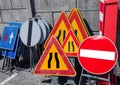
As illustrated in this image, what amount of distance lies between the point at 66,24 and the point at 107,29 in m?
1.02

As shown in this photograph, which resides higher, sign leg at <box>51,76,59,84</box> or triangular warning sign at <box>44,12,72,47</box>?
triangular warning sign at <box>44,12,72,47</box>

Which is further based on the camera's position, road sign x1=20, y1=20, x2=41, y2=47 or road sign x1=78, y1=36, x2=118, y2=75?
road sign x1=20, y1=20, x2=41, y2=47

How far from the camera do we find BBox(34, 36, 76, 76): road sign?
4.80 m

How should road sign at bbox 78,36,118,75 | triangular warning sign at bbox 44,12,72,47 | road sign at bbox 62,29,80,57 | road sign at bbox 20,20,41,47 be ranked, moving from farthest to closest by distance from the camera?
road sign at bbox 20,20,41,47 < triangular warning sign at bbox 44,12,72,47 < road sign at bbox 62,29,80,57 < road sign at bbox 78,36,118,75

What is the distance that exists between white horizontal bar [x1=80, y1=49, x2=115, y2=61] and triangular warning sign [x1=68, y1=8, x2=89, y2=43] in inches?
30.1

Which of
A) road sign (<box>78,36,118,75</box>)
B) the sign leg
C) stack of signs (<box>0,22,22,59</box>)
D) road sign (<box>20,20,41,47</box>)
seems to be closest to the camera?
road sign (<box>78,36,118,75</box>)

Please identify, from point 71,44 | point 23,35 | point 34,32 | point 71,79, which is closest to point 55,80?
point 71,79

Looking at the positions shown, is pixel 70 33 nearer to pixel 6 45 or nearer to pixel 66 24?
pixel 66 24

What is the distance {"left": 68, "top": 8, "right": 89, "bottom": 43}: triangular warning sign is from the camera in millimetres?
5320

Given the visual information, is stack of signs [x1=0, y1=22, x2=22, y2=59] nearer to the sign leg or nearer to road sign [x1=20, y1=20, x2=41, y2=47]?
road sign [x1=20, y1=20, x2=41, y2=47]

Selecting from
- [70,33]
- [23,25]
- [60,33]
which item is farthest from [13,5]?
[70,33]

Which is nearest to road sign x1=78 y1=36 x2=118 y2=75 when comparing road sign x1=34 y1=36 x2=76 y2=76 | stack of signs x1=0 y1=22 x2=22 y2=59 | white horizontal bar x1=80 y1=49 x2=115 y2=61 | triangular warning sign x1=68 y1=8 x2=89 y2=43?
white horizontal bar x1=80 y1=49 x2=115 y2=61

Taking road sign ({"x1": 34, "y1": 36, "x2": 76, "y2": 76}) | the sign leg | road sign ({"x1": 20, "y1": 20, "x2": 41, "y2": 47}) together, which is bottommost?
the sign leg

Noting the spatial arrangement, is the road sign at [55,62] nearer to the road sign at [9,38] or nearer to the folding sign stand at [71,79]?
the folding sign stand at [71,79]
